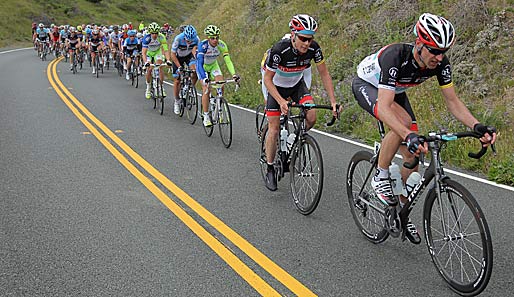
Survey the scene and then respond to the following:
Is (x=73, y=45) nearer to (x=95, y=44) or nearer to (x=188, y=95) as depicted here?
(x=95, y=44)

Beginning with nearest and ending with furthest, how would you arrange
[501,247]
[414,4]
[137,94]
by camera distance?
1. [501,247]
2. [414,4]
3. [137,94]

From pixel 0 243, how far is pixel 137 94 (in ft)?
→ 42.2

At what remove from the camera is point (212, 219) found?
6.18 metres

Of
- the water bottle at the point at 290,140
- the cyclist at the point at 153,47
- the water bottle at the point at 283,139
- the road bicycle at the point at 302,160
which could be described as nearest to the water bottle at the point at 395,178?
the road bicycle at the point at 302,160

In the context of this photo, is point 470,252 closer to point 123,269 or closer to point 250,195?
point 123,269

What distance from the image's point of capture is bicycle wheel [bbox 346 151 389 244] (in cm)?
538

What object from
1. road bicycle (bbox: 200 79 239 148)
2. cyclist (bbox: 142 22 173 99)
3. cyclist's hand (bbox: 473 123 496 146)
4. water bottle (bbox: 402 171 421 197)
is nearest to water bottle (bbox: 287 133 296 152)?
water bottle (bbox: 402 171 421 197)

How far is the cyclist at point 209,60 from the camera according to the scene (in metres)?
10.3

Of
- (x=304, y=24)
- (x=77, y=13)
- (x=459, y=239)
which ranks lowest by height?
(x=77, y=13)

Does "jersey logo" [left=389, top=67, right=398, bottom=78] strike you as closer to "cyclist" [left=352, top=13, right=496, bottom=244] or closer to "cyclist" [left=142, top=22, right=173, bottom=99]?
"cyclist" [left=352, top=13, right=496, bottom=244]

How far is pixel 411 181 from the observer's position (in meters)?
4.90

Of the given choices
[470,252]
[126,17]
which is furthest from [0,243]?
[126,17]

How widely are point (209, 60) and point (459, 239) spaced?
24.4ft

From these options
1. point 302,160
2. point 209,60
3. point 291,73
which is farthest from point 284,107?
point 209,60
